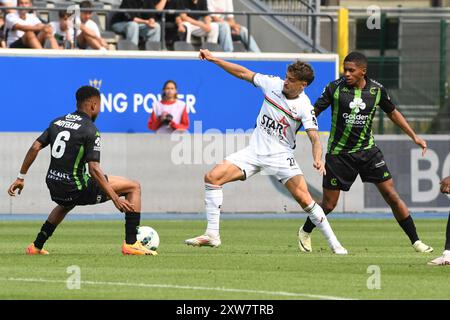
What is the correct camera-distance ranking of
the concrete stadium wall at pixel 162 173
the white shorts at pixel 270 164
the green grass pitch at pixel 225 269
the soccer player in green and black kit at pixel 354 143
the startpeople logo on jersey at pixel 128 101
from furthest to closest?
1. the startpeople logo on jersey at pixel 128 101
2. the concrete stadium wall at pixel 162 173
3. the soccer player in green and black kit at pixel 354 143
4. the white shorts at pixel 270 164
5. the green grass pitch at pixel 225 269

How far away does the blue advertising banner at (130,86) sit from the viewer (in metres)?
24.3

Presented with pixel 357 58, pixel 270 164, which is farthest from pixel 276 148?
pixel 357 58

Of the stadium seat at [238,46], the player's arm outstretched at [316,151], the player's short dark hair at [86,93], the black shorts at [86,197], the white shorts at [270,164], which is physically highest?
the stadium seat at [238,46]

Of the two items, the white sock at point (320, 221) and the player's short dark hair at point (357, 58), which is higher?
the player's short dark hair at point (357, 58)

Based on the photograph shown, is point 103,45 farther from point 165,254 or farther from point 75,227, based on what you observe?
point 165,254

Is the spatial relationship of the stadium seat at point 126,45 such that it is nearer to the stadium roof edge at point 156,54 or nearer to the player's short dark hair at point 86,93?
the stadium roof edge at point 156,54

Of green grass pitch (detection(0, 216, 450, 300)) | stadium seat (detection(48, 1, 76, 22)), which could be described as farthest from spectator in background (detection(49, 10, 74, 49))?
green grass pitch (detection(0, 216, 450, 300))

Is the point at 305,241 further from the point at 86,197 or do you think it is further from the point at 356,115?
the point at 86,197

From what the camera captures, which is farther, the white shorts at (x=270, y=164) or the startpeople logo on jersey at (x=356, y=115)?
the startpeople logo on jersey at (x=356, y=115)

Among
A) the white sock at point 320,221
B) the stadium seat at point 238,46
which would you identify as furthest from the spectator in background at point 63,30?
the white sock at point 320,221

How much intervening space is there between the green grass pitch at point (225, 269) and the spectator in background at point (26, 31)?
285 inches

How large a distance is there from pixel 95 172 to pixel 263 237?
5160mm

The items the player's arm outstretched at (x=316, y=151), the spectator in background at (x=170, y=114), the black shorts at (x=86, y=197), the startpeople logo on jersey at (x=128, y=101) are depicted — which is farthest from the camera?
the startpeople logo on jersey at (x=128, y=101)

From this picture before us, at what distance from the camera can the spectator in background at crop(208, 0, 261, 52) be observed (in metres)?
25.9
